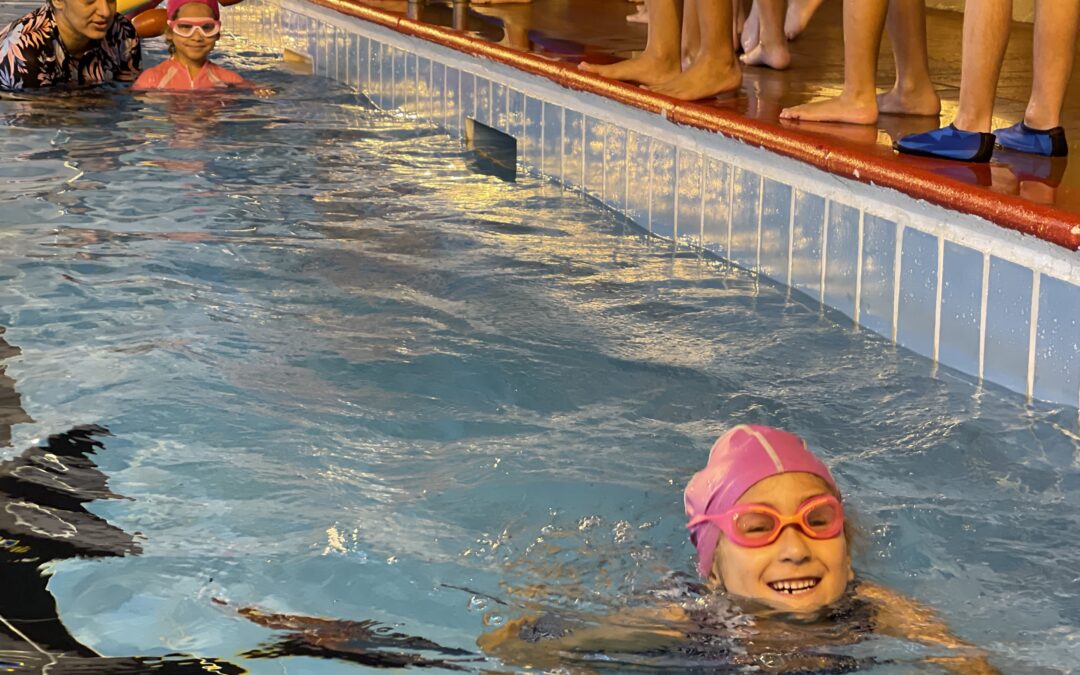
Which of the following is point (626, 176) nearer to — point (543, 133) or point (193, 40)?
point (543, 133)

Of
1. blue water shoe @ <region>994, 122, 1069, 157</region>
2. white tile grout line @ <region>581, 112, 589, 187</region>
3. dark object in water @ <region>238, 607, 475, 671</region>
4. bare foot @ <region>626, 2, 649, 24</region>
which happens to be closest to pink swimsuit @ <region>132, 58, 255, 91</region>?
bare foot @ <region>626, 2, 649, 24</region>

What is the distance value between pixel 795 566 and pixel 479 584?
2.02 ft

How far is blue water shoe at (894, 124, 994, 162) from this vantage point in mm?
3830

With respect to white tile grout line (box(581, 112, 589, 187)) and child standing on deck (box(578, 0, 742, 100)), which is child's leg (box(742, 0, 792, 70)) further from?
white tile grout line (box(581, 112, 589, 187))

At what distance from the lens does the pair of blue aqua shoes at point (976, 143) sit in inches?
151

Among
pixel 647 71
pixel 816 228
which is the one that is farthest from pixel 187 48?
pixel 816 228

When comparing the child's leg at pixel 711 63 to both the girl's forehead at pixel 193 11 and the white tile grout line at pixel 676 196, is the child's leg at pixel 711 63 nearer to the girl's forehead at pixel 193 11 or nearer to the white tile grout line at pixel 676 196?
the white tile grout line at pixel 676 196

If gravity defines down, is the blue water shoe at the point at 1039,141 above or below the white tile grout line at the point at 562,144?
above

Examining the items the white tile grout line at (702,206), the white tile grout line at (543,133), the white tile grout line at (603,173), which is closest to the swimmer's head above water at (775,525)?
the white tile grout line at (702,206)

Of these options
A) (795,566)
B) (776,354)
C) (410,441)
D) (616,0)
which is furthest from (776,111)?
(616,0)

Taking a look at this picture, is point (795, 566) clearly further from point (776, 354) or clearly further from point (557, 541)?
point (776, 354)

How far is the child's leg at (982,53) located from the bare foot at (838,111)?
619 mm

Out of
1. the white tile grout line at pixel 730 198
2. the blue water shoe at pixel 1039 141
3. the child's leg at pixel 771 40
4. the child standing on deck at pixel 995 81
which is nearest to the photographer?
the child standing on deck at pixel 995 81

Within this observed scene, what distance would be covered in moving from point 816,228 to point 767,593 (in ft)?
6.72
